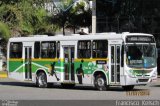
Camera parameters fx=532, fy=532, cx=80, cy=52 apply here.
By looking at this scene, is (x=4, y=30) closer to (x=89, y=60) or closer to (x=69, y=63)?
(x=69, y=63)

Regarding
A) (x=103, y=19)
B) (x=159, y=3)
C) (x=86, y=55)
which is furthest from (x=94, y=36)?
(x=103, y=19)

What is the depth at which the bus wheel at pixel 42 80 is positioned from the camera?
29969mm

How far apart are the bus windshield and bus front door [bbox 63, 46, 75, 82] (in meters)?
3.70

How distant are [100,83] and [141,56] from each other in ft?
8.11

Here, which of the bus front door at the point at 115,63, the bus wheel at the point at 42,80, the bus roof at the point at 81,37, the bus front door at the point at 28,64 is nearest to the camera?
the bus front door at the point at 115,63

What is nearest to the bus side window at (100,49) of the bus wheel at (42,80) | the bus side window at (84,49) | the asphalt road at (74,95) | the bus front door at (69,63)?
the bus side window at (84,49)

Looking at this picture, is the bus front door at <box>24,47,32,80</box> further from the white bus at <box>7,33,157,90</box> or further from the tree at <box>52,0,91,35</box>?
the tree at <box>52,0,91,35</box>

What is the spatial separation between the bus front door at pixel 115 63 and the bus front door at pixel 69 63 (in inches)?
112

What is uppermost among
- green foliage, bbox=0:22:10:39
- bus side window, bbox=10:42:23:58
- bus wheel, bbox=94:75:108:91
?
green foliage, bbox=0:22:10:39

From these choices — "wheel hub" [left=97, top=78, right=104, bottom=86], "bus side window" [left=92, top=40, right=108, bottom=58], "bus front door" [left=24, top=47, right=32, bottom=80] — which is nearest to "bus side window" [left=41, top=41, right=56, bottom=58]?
"bus front door" [left=24, top=47, right=32, bottom=80]

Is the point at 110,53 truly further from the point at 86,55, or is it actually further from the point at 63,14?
the point at 63,14

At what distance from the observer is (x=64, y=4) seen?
62062 millimetres

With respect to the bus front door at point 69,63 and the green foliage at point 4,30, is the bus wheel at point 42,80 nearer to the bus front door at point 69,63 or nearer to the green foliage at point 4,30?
the bus front door at point 69,63

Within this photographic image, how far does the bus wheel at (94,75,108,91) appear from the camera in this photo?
26531 millimetres
